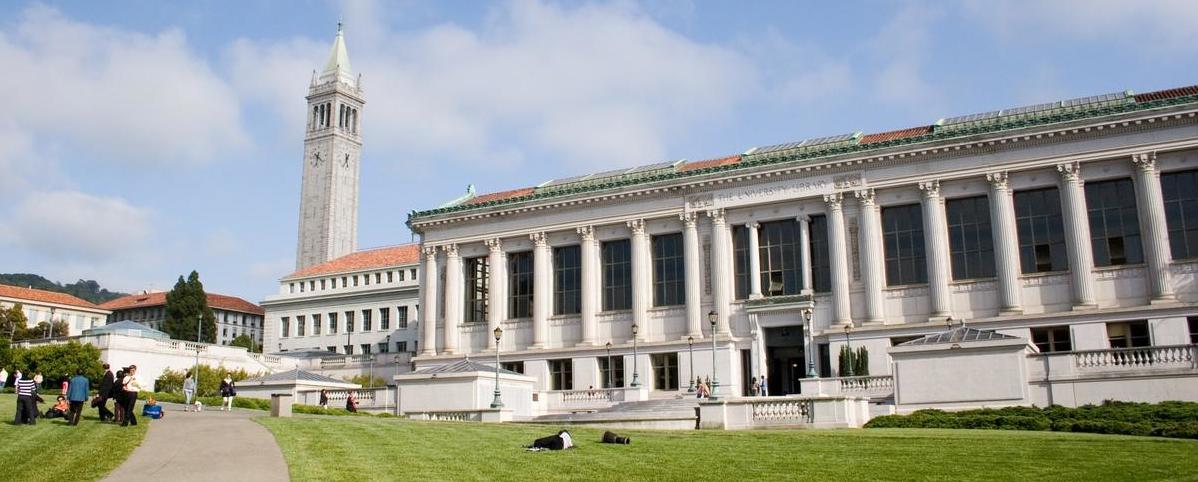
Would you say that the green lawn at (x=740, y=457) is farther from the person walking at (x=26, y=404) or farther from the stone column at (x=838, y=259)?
the stone column at (x=838, y=259)

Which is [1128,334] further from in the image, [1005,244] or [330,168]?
[330,168]

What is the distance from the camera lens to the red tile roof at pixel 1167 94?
5276 centimetres

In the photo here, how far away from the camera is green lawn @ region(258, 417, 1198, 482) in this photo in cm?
1812

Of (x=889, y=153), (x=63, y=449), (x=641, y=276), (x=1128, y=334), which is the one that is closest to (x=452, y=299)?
(x=641, y=276)

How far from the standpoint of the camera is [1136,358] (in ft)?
130

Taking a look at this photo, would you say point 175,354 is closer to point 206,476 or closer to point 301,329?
point 301,329

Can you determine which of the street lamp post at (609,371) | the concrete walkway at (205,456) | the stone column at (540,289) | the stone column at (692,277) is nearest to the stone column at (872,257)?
the stone column at (692,277)

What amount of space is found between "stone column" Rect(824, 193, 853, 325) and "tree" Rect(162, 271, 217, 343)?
7687cm

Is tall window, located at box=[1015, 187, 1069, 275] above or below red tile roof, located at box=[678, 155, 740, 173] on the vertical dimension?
below

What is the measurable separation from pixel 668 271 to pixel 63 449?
1727 inches

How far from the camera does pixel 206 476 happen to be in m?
18.1

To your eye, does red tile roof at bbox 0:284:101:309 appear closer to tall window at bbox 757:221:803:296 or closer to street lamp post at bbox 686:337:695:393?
street lamp post at bbox 686:337:695:393

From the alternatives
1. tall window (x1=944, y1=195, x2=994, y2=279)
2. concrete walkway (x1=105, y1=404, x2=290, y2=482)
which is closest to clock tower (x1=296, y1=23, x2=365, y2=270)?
tall window (x1=944, y1=195, x2=994, y2=279)

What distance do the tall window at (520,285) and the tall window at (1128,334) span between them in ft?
115
